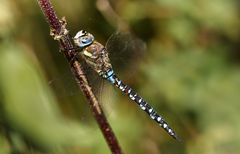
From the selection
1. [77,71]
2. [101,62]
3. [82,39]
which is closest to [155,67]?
[101,62]

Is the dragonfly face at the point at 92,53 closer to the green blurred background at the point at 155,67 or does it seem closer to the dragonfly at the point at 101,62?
the dragonfly at the point at 101,62

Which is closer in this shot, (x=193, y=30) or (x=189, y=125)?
(x=189, y=125)

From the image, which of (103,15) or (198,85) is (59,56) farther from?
(198,85)

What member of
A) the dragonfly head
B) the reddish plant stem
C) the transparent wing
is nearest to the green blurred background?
the transparent wing

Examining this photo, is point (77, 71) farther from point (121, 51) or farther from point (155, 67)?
point (155, 67)

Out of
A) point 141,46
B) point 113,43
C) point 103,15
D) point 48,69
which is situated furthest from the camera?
point 103,15

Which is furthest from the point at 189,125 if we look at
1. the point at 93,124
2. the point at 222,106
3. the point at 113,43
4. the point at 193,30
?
the point at 113,43
